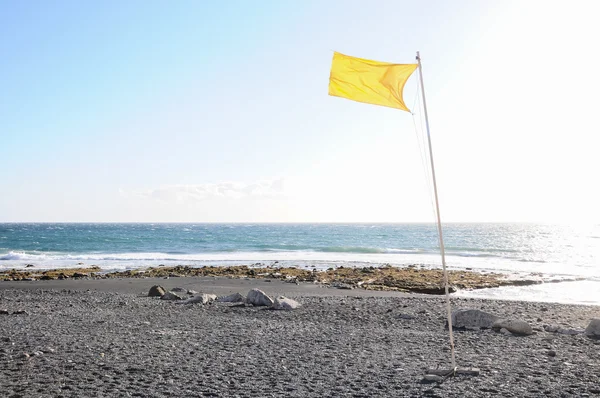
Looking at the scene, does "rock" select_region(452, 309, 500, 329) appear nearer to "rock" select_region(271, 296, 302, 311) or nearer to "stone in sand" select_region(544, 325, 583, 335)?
"stone in sand" select_region(544, 325, 583, 335)

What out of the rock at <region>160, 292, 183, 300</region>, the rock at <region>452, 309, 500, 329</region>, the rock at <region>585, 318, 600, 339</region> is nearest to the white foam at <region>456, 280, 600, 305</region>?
the rock at <region>585, 318, 600, 339</region>

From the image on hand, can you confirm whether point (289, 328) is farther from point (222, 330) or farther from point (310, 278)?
point (310, 278)

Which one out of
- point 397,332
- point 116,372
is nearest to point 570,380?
point 397,332

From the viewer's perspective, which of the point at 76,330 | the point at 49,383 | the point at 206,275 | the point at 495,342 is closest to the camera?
the point at 49,383

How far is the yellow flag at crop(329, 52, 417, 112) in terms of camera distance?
7.43m

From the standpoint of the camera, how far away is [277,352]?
348 inches

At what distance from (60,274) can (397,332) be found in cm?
2191

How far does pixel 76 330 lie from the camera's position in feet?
35.7

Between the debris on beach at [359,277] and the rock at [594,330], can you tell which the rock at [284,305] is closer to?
the rock at [594,330]

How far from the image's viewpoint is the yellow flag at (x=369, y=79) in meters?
7.43

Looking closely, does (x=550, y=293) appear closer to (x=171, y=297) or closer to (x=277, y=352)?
(x=171, y=297)

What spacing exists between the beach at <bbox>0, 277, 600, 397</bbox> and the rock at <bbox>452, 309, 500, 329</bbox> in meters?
0.28

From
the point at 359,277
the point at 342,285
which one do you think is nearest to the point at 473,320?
the point at 342,285

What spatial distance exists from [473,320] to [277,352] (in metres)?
5.00
